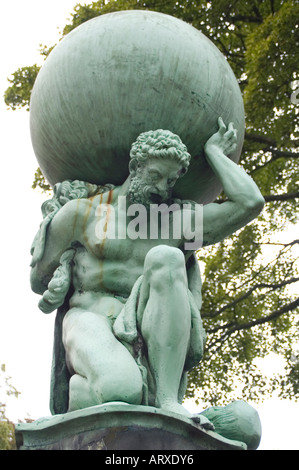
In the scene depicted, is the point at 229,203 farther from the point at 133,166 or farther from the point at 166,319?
the point at 166,319

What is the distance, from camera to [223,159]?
5.31 m

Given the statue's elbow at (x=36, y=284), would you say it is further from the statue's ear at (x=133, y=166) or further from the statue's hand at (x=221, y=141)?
the statue's hand at (x=221, y=141)

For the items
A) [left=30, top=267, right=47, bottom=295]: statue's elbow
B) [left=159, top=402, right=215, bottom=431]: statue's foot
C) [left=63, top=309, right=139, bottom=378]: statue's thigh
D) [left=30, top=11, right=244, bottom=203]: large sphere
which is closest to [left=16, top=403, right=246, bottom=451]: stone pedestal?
[left=159, top=402, right=215, bottom=431]: statue's foot

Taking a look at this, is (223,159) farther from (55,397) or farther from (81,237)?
(55,397)

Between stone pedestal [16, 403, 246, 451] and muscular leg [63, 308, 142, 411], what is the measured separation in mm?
256

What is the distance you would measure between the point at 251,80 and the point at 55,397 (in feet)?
20.9

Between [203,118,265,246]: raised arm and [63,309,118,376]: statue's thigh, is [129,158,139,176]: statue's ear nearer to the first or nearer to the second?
[203,118,265,246]: raised arm

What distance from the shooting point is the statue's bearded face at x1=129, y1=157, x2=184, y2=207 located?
16.7 ft

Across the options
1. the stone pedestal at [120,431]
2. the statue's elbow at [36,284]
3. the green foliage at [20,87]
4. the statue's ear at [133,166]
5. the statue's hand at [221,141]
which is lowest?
the stone pedestal at [120,431]

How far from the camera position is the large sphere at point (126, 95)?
527 cm

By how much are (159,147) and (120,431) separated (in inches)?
73.8

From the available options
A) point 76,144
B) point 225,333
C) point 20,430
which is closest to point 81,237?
point 76,144

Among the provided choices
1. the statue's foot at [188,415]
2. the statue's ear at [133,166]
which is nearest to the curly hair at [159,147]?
the statue's ear at [133,166]

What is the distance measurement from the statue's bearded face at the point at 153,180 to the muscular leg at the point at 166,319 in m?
0.51
